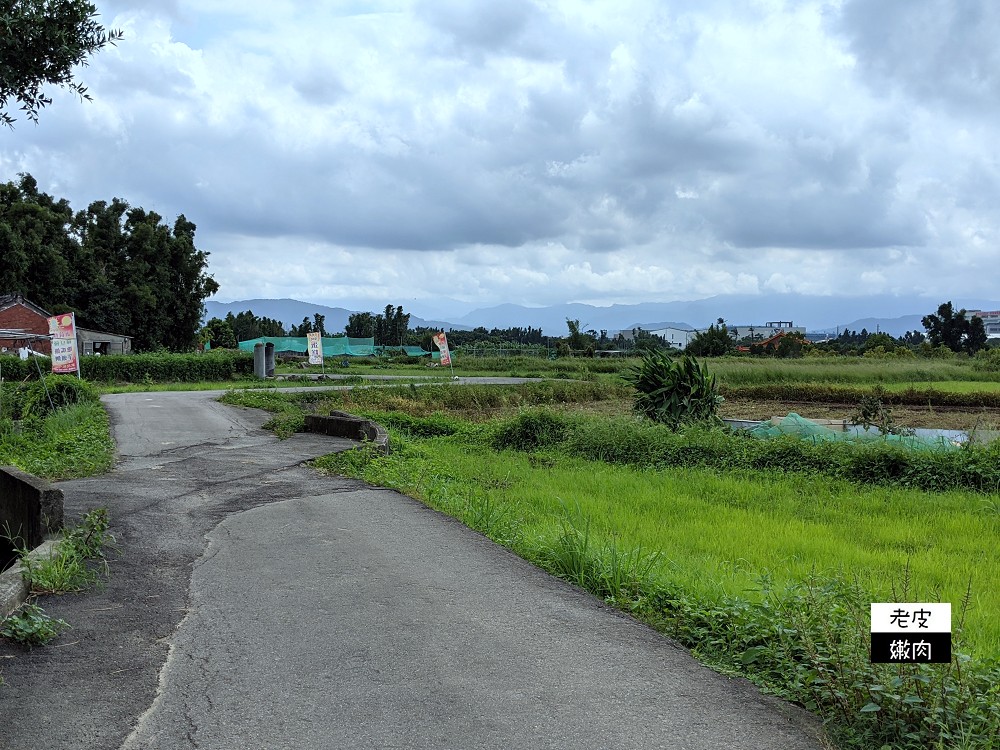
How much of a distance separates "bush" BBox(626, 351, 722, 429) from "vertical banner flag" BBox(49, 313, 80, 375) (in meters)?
13.7

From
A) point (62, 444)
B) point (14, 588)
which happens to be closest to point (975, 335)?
point (62, 444)

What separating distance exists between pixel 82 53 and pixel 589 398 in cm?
2766

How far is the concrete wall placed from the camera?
6.75 m

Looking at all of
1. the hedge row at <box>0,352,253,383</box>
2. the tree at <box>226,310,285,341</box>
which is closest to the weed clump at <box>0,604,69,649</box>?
the hedge row at <box>0,352,253,383</box>

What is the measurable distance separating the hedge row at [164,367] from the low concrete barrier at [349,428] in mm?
20876

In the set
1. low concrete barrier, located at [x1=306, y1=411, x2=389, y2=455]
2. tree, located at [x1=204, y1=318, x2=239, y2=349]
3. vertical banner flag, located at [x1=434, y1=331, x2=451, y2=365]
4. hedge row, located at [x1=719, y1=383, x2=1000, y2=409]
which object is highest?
tree, located at [x1=204, y1=318, x2=239, y2=349]

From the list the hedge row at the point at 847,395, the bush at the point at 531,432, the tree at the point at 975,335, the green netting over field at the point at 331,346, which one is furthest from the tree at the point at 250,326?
the bush at the point at 531,432

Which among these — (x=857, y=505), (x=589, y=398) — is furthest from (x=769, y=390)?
(x=857, y=505)

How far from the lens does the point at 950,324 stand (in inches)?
3019

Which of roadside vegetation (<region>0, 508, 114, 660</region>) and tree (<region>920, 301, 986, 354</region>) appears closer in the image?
roadside vegetation (<region>0, 508, 114, 660</region>)

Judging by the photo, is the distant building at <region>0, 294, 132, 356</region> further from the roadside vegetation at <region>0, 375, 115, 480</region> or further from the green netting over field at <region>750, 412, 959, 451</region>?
the green netting over field at <region>750, 412, 959, 451</region>

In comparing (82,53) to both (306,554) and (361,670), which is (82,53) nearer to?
(306,554)

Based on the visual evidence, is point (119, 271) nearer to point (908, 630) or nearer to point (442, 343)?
point (442, 343)

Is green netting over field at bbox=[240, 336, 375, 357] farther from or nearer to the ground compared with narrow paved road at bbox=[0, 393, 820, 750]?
farther from the ground
